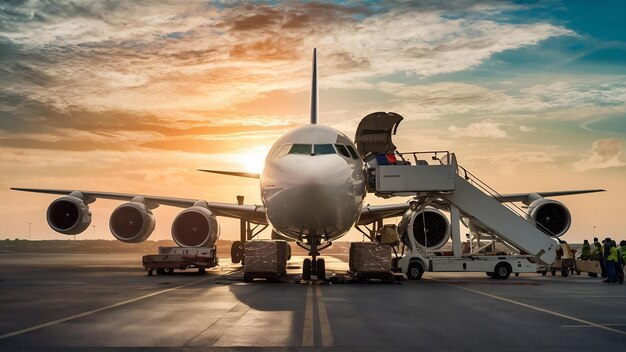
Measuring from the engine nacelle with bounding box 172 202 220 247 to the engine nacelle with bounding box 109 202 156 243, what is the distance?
65.8 inches

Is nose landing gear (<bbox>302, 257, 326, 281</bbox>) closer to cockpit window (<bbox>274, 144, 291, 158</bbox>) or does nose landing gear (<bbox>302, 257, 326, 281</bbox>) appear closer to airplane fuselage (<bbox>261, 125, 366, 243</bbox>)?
airplane fuselage (<bbox>261, 125, 366, 243</bbox>)

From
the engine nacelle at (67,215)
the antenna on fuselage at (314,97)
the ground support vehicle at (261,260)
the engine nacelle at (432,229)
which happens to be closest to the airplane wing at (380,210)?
the engine nacelle at (432,229)

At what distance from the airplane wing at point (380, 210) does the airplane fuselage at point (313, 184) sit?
599cm

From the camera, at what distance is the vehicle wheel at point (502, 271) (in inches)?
1012

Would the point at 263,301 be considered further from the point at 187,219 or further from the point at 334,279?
the point at 187,219

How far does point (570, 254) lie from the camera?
3303cm

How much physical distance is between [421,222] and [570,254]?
9.57 meters

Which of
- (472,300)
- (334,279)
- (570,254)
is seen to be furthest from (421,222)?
(472,300)

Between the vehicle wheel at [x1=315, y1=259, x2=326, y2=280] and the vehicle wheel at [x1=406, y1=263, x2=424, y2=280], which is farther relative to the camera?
the vehicle wheel at [x1=406, y1=263, x2=424, y2=280]

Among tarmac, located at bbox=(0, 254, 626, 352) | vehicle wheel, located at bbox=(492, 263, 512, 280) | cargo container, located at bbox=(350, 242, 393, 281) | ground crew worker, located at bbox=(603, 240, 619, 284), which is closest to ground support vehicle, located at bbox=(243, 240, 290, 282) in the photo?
cargo container, located at bbox=(350, 242, 393, 281)

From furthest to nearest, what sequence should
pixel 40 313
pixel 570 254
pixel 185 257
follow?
pixel 570 254, pixel 185 257, pixel 40 313

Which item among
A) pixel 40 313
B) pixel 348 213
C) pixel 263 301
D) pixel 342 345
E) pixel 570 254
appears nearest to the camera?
pixel 342 345

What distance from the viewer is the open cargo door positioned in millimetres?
27969

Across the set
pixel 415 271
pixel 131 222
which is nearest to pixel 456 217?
pixel 415 271
